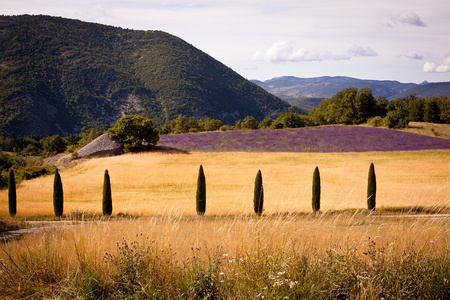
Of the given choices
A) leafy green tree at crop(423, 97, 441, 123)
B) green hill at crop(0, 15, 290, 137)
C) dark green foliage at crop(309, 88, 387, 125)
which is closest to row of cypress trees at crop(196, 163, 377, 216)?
dark green foliage at crop(309, 88, 387, 125)

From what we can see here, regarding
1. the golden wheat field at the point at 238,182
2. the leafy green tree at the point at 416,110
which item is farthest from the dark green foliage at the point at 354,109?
the golden wheat field at the point at 238,182

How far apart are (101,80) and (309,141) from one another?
Result: 413 feet

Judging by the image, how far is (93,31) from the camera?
184m

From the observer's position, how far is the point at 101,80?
14525 centimetres

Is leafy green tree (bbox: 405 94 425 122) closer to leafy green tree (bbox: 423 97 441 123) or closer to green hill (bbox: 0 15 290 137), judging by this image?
leafy green tree (bbox: 423 97 441 123)

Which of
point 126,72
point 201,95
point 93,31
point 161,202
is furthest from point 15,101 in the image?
point 161,202

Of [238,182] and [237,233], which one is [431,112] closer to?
[238,182]

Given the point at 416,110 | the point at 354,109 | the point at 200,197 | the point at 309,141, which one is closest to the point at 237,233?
the point at 200,197

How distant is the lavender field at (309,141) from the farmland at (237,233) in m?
2.19

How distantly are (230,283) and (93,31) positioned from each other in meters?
210

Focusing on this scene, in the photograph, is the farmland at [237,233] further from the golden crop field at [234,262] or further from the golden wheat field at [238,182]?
the golden wheat field at [238,182]

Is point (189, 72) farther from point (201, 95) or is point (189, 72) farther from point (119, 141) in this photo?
point (119, 141)

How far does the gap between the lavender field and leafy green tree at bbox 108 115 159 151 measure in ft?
13.5

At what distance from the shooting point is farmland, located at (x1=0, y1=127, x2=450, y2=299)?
519cm
